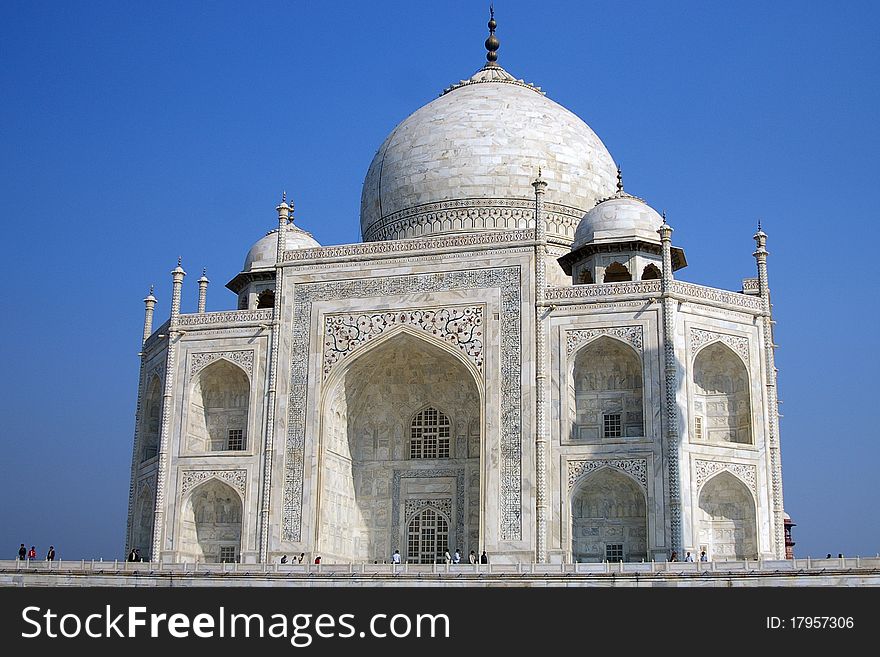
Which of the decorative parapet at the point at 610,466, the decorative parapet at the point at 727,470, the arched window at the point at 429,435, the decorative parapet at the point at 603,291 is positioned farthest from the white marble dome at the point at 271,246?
the decorative parapet at the point at 727,470

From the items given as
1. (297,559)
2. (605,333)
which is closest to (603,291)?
(605,333)

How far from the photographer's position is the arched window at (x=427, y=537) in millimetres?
23656

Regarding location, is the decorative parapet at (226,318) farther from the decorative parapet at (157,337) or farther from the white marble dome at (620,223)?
the white marble dome at (620,223)

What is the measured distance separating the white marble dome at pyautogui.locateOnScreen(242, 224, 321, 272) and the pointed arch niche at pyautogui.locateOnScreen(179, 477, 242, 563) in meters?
5.37

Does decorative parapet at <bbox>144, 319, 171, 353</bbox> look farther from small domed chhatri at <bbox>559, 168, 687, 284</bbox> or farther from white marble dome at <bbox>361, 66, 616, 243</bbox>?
small domed chhatri at <bbox>559, 168, 687, 284</bbox>

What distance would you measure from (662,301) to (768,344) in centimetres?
237

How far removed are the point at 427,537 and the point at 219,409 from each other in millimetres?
5050

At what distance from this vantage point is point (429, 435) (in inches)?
961

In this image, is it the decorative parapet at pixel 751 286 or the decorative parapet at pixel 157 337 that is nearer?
the decorative parapet at pixel 751 286

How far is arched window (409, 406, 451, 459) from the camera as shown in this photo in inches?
955

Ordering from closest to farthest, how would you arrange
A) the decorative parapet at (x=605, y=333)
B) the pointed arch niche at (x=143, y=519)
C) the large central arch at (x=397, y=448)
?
the decorative parapet at (x=605, y=333), the large central arch at (x=397, y=448), the pointed arch niche at (x=143, y=519)

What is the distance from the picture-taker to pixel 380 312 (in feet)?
77.1

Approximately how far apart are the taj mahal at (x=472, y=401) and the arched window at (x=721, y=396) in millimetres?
37
